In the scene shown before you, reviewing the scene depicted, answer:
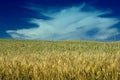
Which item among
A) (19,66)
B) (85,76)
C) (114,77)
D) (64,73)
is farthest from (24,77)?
(114,77)

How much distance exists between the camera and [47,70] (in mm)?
7777

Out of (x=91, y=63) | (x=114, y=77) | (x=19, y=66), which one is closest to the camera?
(x=114, y=77)

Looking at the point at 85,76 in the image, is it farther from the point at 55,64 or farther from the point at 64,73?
the point at 55,64

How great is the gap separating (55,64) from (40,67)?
41 centimetres

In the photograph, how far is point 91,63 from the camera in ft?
25.0

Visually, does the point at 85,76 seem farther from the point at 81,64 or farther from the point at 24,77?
the point at 24,77

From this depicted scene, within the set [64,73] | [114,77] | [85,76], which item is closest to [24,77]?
[64,73]

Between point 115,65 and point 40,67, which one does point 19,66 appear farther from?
point 115,65

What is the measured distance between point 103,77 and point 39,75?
5.50 feet

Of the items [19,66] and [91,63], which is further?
[19,66]

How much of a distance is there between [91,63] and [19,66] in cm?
203

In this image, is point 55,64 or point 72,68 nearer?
point 72,68

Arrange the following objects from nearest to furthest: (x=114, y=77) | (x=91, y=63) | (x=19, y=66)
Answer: (x=114, y=77) → (x=91, y=63) → (x=19, y=66)

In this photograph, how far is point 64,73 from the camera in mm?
7426
